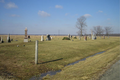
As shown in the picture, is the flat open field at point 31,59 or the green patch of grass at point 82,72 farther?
the flat open field at point 31,59

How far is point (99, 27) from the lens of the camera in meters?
80.8

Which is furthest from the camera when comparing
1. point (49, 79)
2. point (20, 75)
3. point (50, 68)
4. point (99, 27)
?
point (99, 27)

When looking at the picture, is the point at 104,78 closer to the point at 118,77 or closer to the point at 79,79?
the point at 118,77

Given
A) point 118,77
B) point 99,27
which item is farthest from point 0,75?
point 99,27

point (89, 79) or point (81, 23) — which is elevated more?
point (81, 23)

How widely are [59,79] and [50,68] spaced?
251cm

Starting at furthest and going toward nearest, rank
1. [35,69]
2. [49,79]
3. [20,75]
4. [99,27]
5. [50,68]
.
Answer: [99,27]
[50,68]
[35,69]
[20,75]
[49,79]

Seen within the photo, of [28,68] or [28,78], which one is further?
[28,68]

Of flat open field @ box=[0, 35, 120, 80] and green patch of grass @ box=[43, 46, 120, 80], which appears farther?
flat open field @ box=[0, 35, 120, 80]

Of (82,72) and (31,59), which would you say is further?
(31,59)

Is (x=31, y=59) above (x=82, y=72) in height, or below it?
above

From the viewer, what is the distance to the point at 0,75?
20.3ft

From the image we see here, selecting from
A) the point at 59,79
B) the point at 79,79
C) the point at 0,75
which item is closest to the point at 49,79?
the point at 59,79

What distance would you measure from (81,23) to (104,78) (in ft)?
160
